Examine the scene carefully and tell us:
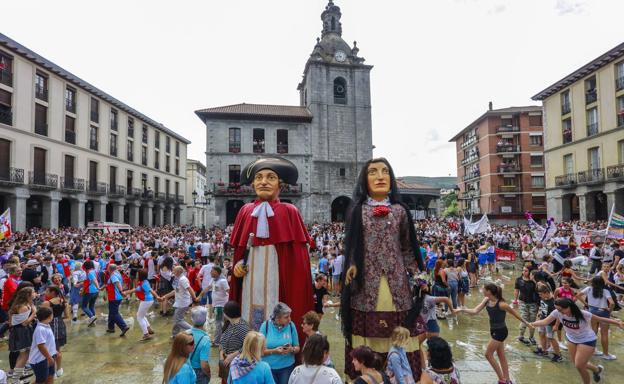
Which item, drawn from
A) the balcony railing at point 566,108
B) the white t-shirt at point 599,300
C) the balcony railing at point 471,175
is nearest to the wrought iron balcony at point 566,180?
the balcony railing at point 566,108

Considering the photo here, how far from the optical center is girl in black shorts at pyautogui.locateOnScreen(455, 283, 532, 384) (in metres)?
4.66

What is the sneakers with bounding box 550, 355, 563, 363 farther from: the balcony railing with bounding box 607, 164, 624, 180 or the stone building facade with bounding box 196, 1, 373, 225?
the stone building facade with bounding box 196, 1, 373, 225

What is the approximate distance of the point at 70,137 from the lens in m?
28.0

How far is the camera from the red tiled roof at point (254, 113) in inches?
1280

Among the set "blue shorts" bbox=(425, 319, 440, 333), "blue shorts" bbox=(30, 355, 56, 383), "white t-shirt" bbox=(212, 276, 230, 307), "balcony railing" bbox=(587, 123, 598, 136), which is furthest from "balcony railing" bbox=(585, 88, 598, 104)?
"blue shorts" bbox=(30, 355, 56, 383)

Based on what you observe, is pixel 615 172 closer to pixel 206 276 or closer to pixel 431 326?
pixel 431 326

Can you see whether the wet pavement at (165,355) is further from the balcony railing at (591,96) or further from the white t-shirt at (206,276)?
the balcony railing at (591,96)

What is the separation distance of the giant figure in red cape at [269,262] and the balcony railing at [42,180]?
2569cm

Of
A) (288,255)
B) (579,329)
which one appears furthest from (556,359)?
(288,255)

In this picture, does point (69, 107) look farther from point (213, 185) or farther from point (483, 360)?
point (483, 360)

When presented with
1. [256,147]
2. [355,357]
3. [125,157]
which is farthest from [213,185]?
[355,357]

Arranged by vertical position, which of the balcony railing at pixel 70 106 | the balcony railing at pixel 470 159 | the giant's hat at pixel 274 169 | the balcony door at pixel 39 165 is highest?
the balcony railing at pixel 70 106

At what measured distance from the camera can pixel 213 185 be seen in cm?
3200

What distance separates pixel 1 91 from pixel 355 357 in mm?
28082
